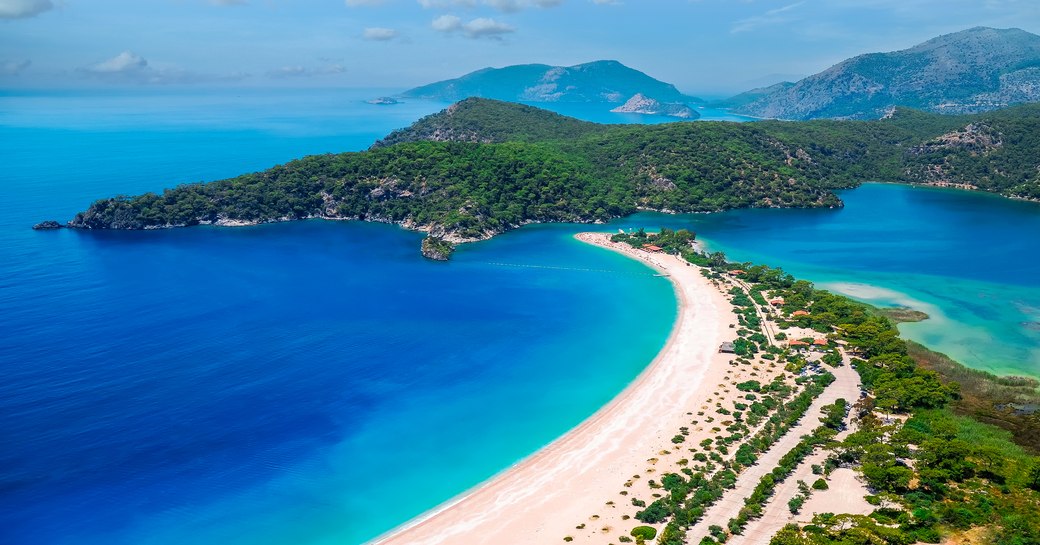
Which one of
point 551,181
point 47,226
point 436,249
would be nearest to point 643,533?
point 436,249

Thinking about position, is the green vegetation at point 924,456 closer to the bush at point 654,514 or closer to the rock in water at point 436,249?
the bush at point 654,514

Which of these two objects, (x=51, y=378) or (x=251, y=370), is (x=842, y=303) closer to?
(x=251, y=370)

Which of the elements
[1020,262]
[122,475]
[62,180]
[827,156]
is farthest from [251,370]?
[827,156]

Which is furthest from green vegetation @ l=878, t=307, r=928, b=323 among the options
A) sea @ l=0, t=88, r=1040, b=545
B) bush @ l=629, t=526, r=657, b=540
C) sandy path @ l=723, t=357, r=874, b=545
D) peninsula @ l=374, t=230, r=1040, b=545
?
bush @ l=629, t=526, r=657, b=540

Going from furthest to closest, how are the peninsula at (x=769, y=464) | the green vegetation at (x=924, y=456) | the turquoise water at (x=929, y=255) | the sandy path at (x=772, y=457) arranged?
the turquoise water at (x=929, y=255)
the sandy path at (x=772, y=457)
the peninsula at (x=769, y=464)
the green vegetation at (x=924, y=456)

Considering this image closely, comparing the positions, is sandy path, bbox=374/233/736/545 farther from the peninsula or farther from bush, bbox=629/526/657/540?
bush, bbox=629/526/657/540

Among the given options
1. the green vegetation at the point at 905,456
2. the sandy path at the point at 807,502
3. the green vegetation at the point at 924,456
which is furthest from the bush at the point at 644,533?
the green vegetation at the point at 924,456
